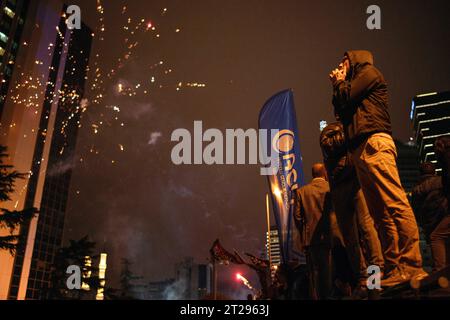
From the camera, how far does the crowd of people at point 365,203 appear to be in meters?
3.17

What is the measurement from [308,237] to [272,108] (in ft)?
21.1

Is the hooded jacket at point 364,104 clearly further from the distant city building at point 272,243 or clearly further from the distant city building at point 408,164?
the distant city building at point 408,164

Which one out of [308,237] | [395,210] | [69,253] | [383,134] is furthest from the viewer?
[69,253]

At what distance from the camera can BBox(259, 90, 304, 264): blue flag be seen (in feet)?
30.9

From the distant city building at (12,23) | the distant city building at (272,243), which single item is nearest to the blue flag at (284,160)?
the distant city building at (272,243)

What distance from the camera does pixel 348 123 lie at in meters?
3.82

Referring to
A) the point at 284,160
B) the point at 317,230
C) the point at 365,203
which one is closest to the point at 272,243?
the point at 284,160

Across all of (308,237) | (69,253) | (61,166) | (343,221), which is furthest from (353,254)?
(61,166)

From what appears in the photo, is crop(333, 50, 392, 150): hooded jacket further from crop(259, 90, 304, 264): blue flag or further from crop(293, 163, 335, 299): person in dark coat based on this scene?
crop(259, 90, 304, 264): blue flag

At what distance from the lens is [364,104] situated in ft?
11.9

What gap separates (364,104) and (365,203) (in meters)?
1.06

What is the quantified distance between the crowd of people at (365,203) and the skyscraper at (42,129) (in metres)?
20.1
